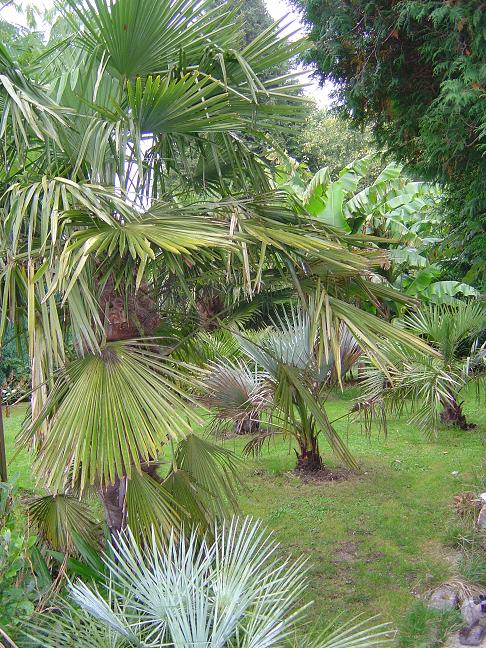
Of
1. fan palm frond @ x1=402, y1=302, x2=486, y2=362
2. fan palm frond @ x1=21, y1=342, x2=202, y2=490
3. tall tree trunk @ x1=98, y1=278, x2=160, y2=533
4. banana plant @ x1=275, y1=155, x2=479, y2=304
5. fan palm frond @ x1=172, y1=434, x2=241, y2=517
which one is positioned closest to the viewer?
fan palm frond @ x1=21, y1=342, x2=202, y2=490

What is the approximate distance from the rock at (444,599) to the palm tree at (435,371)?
1.75m

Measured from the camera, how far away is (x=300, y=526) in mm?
5465

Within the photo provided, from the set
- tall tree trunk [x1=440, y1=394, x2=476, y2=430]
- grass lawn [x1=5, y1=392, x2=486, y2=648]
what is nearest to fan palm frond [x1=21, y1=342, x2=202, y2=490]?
grass lawn [x1=5, y1=392, x2=486, y2=648]

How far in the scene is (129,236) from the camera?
295 cm

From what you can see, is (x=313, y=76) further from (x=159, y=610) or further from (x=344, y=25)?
(x=159, y=610)

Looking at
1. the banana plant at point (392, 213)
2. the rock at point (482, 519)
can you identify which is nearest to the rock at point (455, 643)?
the rock at point (482, 519)

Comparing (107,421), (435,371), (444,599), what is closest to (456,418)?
(435,371)

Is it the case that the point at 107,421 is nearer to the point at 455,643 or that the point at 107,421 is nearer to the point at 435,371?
the point at 455,643

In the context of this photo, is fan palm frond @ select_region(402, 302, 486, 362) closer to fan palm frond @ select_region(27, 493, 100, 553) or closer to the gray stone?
the gray stone

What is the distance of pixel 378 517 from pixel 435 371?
4.78ft

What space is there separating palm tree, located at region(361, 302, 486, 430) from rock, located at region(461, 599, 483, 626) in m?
1.90

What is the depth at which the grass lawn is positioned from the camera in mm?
4048

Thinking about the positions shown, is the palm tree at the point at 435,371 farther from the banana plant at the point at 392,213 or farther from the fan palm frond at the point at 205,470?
the banana plant at the point at 392,213

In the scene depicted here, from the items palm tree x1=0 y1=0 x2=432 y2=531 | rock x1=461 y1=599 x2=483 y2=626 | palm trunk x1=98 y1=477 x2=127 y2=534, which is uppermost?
palm tree x1=0 y1=0 x2=432 y2=531
